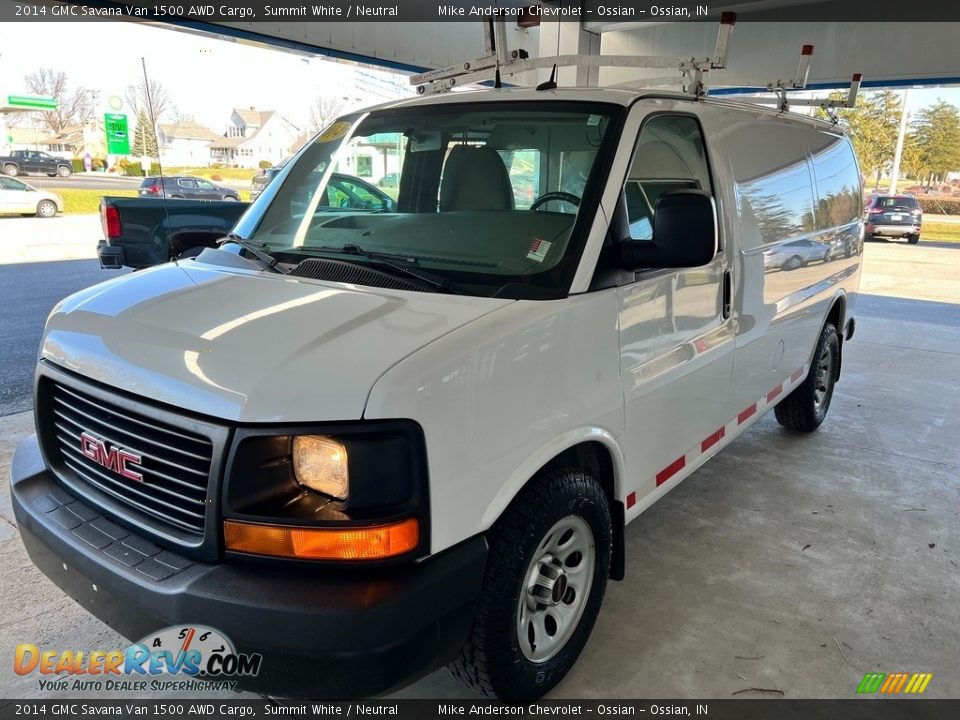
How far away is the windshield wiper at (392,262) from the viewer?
7.96 ft

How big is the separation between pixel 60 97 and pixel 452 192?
77.7ft

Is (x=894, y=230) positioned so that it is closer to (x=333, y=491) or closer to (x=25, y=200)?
(x=333, y=491)

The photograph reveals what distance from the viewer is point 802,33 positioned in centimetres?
1290

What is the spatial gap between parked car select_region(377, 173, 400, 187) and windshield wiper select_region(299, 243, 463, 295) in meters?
0.55

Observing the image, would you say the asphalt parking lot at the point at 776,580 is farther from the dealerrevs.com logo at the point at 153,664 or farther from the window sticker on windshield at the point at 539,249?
the window sticker on windshield at the point at 539,249

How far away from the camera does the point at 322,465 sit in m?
1.89

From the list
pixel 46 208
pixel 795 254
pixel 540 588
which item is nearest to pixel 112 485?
pixel 540 588

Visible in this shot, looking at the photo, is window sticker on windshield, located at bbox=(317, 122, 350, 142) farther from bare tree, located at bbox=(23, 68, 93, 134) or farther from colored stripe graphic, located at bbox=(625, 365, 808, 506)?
bare tree, located at bbox=(23, 68, 93, 134)

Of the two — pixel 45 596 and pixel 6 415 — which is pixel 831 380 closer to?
pixel 45 596

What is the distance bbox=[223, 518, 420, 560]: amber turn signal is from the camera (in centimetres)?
187

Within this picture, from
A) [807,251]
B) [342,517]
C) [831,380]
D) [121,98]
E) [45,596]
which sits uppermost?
[121,98]

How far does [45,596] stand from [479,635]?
2.13 meters

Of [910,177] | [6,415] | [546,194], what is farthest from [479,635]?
[910,177]

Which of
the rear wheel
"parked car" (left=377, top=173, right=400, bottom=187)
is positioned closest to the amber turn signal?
"parked car" (left=377, top=173, right=400, bottom=187)
